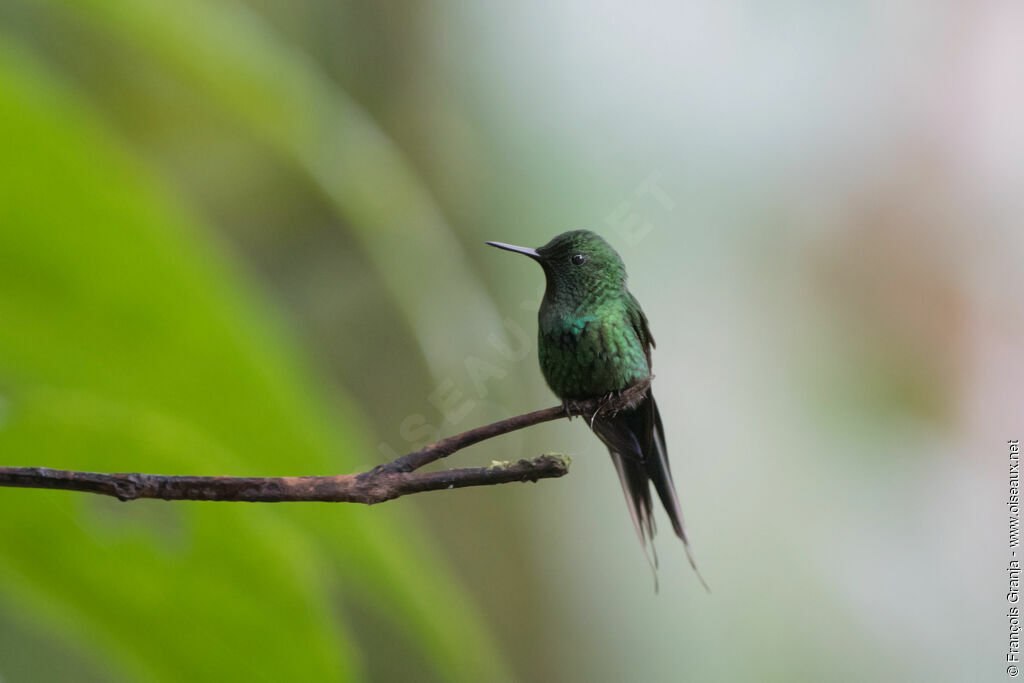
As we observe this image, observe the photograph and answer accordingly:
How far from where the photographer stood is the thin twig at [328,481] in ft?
0.44

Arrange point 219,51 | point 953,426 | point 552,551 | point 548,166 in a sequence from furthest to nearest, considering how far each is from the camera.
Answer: point 552,551
point 953,426
point 548,166
point 219,51

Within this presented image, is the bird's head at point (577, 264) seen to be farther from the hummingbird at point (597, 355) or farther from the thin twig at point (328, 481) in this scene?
the thin twig at point (328, 481)

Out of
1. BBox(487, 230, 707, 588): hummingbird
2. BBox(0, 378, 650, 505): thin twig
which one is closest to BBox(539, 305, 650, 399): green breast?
BBox(487, 230, 707, 588): hummingbird

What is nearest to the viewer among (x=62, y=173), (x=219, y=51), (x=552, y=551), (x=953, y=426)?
(x=62, y=173)

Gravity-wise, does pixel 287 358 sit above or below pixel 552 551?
above

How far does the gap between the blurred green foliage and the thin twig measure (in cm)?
9

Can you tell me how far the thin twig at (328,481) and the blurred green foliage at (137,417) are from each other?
9cm

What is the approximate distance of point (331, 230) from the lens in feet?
3.33

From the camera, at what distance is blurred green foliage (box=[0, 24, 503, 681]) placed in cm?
22

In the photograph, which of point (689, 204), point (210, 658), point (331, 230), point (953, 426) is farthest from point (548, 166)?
point (210, 658)

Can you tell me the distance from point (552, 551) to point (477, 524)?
0.09 m

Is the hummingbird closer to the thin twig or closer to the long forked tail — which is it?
the long forked tail

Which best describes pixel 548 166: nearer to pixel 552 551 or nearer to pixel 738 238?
pixel 738 238

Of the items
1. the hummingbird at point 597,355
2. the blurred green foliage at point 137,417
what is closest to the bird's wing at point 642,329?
the hummingbird at point 597,355
